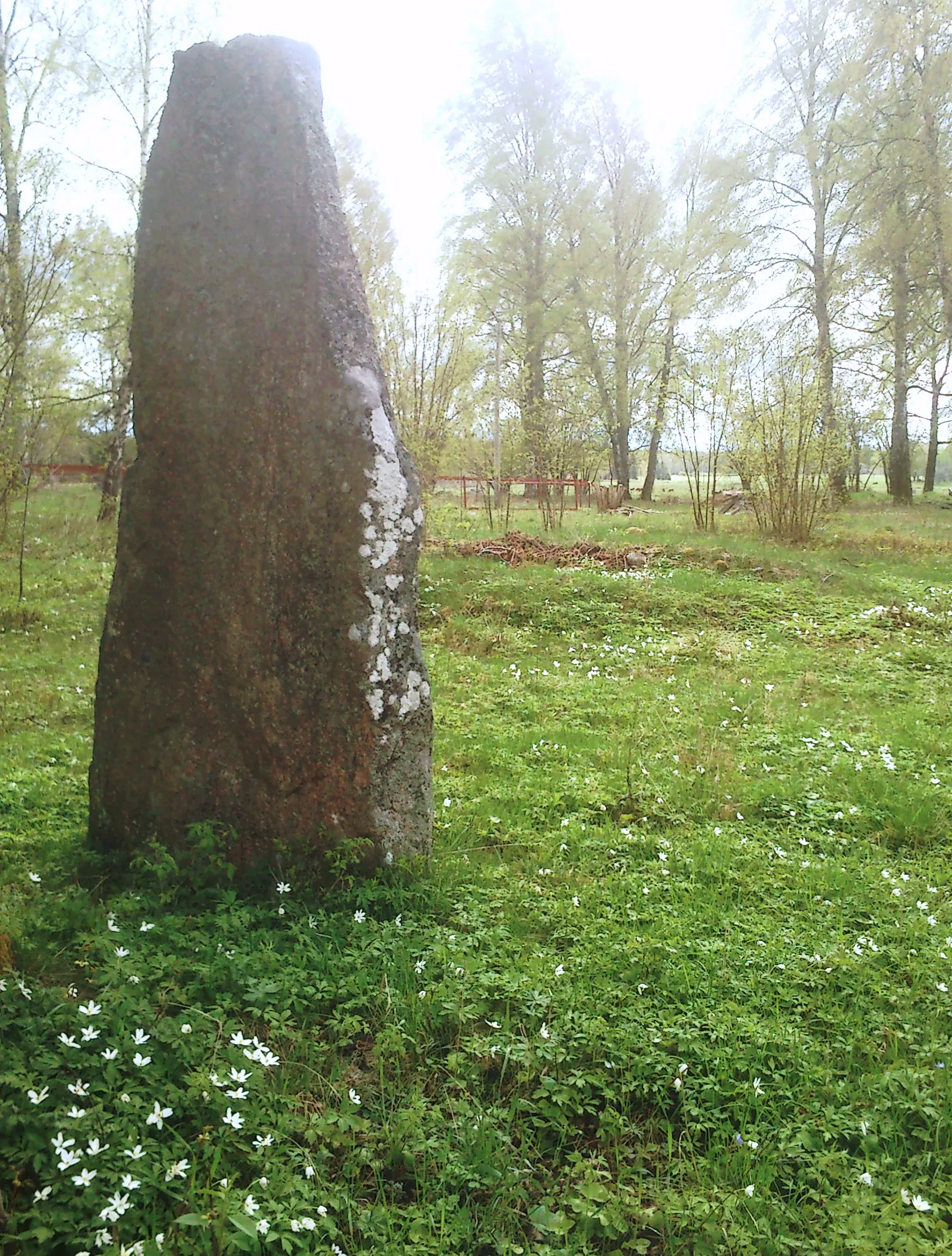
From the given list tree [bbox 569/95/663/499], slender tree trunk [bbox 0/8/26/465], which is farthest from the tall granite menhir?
tree [bbox 569/95/663/499]

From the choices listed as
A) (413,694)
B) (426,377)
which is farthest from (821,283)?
(413,694)

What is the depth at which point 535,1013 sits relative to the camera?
2934 mm

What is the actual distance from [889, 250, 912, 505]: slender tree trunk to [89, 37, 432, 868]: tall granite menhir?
19891 millimetres

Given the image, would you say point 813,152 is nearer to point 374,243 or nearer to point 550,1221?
point 374,243

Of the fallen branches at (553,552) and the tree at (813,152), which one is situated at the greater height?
the tree at (813,152)

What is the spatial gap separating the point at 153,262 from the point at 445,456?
11.0 m

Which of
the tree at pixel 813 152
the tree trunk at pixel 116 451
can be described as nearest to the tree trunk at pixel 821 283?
the tree at pixel 813 152

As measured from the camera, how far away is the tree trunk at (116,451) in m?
15.4

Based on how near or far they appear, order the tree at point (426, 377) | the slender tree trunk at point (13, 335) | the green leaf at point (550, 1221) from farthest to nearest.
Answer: the tree at point (426, 377) → the slender tree trunk at point (13, 335) → the green leaf at point (550, 1221)

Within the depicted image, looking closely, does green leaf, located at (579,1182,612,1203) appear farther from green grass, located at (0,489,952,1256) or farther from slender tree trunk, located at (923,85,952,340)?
slender tree trunk, located at (923,85,952,340)

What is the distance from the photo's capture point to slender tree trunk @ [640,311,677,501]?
2388cm

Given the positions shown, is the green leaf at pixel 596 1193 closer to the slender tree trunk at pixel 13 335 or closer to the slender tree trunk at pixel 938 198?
the slender tree trunk at pixel 13 335

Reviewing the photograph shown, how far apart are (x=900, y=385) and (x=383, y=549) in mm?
20463

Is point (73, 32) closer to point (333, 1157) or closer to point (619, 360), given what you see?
point (619, 360)
